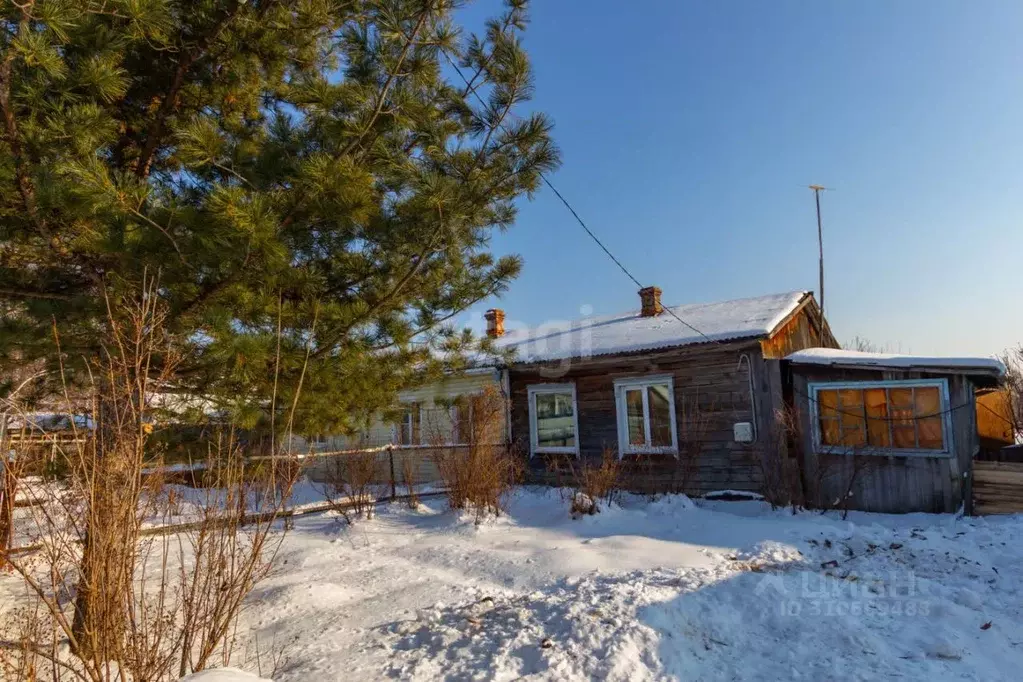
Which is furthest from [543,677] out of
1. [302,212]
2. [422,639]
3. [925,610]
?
[302,212]

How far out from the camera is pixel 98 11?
408cm

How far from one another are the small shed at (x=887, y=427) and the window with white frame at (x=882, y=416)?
13mm

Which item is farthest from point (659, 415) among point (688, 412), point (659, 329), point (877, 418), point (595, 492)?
point (877, 418)

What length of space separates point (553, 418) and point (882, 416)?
20.0 feet

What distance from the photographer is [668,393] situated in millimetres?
11586

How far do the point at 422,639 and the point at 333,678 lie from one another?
782 mm

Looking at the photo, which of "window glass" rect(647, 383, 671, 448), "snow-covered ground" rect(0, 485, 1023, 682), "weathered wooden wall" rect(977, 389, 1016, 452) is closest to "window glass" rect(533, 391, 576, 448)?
"window glass" rect(647, 383, 671, 448)

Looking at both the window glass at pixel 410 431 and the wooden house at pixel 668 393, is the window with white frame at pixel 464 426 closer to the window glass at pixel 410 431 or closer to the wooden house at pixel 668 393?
the wooden house at pixel 668 393

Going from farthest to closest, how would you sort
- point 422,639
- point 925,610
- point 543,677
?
point 925,610, point 422,639, point 543,677

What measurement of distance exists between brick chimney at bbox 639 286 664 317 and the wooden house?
0.12 feet

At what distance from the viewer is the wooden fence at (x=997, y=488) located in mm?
8624

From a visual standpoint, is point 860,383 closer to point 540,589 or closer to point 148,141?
point 540,589

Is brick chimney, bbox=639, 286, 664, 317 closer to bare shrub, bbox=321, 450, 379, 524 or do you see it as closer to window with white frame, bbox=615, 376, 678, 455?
window with white frame, bbox=615, 376, 678, 455

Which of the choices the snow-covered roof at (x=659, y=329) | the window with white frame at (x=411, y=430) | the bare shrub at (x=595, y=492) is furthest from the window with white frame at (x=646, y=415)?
the window with white frame at (x=411, y=430)
